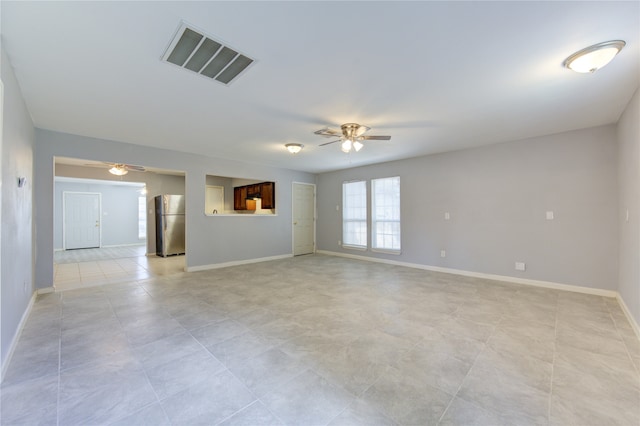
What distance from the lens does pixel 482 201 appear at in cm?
496

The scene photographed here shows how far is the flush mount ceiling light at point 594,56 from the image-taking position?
1.98m

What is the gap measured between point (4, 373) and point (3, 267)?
2.57ft

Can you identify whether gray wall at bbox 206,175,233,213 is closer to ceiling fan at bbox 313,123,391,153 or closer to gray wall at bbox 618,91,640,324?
ceiling fan at bbox 313,123,391,153

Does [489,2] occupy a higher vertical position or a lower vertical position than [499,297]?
higher

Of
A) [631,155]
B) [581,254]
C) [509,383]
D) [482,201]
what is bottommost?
[509,383]

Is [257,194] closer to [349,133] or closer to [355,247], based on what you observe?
[355,247]

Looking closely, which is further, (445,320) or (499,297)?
Result: (499,297)

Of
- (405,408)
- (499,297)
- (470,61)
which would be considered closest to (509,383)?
(405,408)

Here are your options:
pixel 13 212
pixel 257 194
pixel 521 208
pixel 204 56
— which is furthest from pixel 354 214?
pixel 13 212

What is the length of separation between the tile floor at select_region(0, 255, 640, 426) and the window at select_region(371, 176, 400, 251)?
260 centimetres

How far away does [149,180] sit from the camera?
8.11 meters

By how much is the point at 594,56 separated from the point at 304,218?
6.54 m

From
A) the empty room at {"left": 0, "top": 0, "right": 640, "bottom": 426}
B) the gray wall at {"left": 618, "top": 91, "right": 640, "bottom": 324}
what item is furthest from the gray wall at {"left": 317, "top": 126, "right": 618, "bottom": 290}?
the gray wall at {"left": 618, "top": 91, "right": 640, "bottom": 324}

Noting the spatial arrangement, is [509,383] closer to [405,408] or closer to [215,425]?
[405,408]
